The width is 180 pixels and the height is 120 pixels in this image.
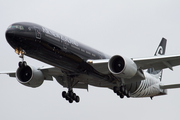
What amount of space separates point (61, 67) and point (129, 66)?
18.1ft

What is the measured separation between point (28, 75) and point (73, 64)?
5143mm

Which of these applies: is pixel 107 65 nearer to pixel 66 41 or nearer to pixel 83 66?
pixel 83 66

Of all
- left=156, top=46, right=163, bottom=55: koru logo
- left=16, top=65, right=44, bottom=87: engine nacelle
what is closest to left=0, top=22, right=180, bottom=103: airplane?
left=16, top=65, right=44, bottom=87: engine nacelle

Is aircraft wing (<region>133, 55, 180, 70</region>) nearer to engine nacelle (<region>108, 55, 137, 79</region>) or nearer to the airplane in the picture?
the airplane

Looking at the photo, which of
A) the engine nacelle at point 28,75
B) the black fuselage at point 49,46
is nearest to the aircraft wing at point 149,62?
the black fuselage at point 49,46

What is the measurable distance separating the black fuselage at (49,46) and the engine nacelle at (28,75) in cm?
315

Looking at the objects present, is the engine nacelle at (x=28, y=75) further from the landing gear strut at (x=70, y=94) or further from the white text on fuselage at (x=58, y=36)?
the white text on fuselage at (x=58, y=36)

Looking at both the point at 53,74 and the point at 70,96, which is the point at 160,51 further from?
the point at 53,74

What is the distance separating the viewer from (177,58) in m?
30.5

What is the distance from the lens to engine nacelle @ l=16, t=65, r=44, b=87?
1316 inches

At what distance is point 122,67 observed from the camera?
101 ft

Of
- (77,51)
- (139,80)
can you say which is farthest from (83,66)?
(139,80)

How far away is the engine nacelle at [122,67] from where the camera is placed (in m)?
30.1

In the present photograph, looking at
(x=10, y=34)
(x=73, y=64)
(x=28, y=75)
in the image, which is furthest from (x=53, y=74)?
(x=10, y=34)
